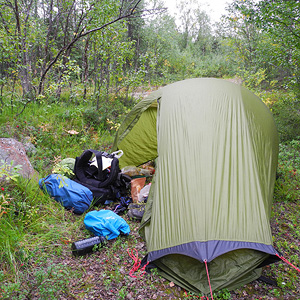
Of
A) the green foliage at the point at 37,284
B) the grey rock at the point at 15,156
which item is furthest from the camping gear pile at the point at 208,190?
the green foliage at the point at 37,284

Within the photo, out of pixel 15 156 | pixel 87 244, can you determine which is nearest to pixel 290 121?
pixel 87 244

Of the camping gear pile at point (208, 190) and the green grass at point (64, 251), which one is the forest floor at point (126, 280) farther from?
the camping gear pile at point (208, 190)

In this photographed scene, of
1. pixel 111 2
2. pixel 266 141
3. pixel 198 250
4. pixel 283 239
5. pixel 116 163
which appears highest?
pixel 111 2

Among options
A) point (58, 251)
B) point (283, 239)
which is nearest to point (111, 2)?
point (58, 251)

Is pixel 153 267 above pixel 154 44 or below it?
below

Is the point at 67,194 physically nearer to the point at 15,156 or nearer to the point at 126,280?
the point at 15,156

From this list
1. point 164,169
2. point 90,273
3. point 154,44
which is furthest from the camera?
point 154,44

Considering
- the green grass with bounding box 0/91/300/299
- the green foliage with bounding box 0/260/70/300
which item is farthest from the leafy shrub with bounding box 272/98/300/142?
the green foliage with bounding box 0/260/70/300

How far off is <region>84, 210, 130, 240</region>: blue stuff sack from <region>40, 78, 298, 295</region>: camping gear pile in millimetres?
70

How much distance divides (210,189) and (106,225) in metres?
1.33

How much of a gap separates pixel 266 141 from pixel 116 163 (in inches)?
90.3

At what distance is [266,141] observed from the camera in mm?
3275

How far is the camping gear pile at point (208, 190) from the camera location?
2250 millimetres

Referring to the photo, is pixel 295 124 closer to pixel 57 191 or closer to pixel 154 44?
pixel 57 191
